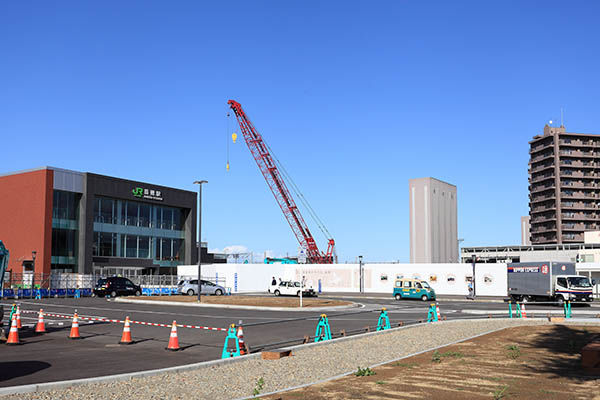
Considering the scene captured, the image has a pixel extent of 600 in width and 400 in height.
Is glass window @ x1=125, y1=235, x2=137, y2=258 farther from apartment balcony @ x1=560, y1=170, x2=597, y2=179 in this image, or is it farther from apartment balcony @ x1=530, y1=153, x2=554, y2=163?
apartment balcony @ x1=530, y1=153, x2=554, y2=163

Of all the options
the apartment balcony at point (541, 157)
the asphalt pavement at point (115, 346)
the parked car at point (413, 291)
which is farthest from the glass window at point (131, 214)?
the apartment balcony at point (541, 157)

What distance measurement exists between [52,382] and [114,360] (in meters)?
3.35

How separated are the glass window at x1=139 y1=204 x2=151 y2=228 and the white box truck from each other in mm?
44905

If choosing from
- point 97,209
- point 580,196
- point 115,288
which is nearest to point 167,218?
point 97,209

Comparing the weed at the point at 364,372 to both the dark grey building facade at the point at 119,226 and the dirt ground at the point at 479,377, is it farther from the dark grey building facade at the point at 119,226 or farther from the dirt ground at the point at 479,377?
the dark grey building facade at the point at 119,226

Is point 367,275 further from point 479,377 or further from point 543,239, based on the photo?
point 543,239

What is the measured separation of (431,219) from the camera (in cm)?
8350

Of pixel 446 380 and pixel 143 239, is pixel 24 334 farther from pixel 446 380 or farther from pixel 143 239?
pixel 143 239

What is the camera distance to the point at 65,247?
204 ft

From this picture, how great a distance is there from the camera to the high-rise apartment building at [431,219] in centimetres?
8388

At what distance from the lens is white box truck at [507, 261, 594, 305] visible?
40062 millimetres

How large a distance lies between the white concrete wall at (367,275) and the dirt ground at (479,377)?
4045cm

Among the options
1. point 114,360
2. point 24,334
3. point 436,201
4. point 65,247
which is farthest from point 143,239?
point 114,360

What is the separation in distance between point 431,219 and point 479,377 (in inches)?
2906
